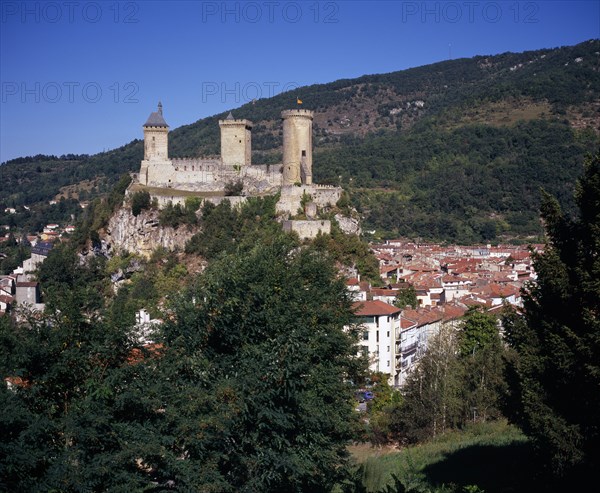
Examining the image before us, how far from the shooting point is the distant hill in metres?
118

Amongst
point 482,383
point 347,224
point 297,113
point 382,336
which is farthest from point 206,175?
point 482,383

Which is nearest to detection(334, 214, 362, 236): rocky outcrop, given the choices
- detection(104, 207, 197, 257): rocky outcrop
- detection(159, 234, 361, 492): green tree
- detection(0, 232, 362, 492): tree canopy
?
detection(104, 207, 197, 257): rocky outcrop

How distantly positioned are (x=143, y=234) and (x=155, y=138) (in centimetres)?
771

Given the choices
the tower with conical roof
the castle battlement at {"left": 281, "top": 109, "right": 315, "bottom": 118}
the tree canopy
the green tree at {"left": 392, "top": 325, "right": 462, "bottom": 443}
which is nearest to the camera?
the tree canopy

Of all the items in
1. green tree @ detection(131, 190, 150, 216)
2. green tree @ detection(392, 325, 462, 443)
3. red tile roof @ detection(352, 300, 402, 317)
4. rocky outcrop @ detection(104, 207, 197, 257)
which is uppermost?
green tree @ detection(131, 190, 150, 216)

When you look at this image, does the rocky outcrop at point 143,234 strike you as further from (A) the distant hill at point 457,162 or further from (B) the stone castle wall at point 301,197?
(A) the distant hill at point 457,162

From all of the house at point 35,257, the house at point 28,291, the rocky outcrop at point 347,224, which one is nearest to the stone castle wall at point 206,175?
the rocky outcrop at point 347,224

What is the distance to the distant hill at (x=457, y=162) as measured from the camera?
387ft

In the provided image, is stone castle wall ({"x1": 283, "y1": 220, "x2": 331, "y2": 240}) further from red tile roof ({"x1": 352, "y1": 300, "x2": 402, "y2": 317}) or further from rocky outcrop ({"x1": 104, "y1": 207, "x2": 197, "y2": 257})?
red tile roof ({"x1": 352, "y1": 300, "x2": 402, "y2": 317})

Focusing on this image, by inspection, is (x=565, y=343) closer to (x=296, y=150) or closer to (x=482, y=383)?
(x=482, y=383)

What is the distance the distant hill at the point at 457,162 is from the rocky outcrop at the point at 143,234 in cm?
3829

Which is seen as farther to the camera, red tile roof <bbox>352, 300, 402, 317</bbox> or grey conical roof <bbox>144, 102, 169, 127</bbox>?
grey conical roof <bbox>144, 102, 169, 127</bbox>

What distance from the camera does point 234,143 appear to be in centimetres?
5947

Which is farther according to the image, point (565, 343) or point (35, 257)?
point (35, 257)
